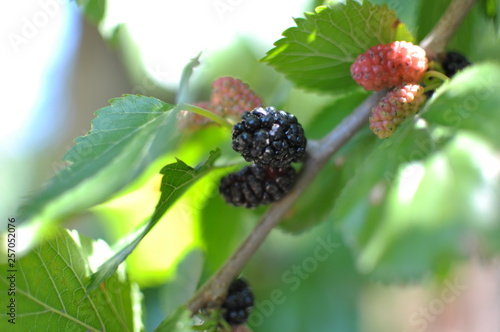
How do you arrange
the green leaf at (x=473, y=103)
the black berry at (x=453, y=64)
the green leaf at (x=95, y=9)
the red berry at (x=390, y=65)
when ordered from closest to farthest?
1. the green leaf at (x=473, y=103)
2. the red berry at (x=390, y=65)
3. the black berry at (x=453, y=64)
4. the green leaf at (x=95, y=9)

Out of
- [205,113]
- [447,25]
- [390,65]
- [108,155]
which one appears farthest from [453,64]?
[108,155]

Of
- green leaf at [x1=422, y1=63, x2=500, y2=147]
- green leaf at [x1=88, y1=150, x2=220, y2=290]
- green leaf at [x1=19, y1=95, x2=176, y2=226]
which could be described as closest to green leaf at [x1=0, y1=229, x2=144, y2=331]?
green leaf at [x1=88, y1=150, x2=220, y2=290]

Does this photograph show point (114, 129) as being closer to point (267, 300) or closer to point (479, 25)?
point (479, 25)

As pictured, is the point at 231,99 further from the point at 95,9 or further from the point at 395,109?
the point at 95,9

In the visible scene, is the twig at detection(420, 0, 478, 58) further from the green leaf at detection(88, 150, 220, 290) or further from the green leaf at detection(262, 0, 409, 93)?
the green leaf at detection(88, 150, 220, 290)

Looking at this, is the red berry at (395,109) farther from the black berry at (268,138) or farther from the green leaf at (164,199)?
the green leaf at (164,199)

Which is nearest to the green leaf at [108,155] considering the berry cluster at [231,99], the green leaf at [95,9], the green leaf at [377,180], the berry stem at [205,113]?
the berry stem at [205,113]

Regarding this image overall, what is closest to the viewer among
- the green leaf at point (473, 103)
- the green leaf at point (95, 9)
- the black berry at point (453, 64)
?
the green leaf at point (473, 103)
